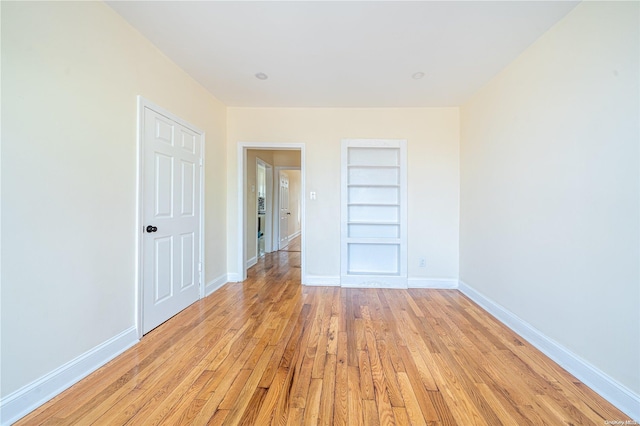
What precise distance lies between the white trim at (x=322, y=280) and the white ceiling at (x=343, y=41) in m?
2.46

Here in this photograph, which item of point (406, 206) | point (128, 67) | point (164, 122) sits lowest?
point (406, 206)

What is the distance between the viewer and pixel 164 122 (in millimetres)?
2357

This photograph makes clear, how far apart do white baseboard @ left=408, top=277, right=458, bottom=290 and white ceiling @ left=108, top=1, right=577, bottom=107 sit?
2.44 meters

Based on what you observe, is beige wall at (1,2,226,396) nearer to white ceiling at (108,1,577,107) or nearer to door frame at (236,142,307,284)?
white ceiling at (108,1,577,107)

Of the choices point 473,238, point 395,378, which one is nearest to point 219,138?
point 395,378

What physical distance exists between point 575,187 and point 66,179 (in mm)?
3291

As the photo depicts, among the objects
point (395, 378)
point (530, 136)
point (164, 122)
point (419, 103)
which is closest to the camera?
point (395, 378)

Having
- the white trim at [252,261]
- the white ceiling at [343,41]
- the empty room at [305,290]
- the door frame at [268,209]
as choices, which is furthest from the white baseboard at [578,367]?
the door frame at [268,209]

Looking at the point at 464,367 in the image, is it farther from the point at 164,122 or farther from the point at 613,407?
the point at 164,122

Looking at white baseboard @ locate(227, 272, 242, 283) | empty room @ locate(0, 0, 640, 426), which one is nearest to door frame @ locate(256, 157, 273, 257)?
white baseboard @ locate(227, 272, 242, 283)

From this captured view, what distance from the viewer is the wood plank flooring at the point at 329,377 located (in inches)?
52.1

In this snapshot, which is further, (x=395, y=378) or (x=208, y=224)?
(x=208, y=224)

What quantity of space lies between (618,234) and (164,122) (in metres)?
3.46

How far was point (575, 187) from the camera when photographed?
1.70m
